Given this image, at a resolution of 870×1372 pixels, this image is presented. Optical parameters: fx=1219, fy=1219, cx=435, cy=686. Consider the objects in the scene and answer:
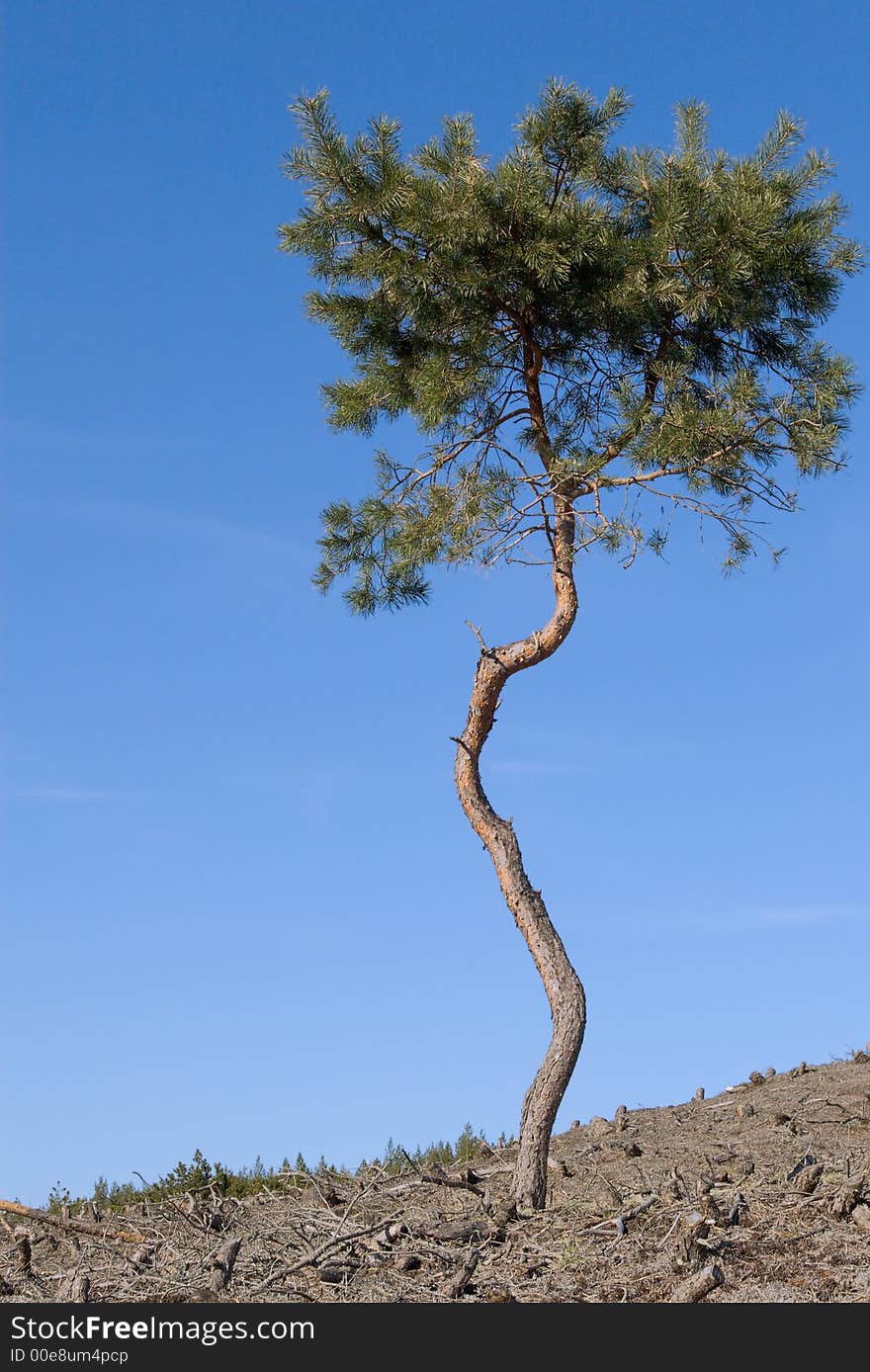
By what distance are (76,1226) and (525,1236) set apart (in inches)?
122

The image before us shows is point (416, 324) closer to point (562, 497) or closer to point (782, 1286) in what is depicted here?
point (562, 497)

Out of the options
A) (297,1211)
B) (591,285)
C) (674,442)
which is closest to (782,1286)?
(297,1211)

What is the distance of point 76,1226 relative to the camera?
7965 mm

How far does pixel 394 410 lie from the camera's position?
31.9ft

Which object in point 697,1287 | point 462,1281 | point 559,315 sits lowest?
point 697,1287

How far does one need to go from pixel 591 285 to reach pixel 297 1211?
661 cm

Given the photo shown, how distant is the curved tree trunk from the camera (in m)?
7.76

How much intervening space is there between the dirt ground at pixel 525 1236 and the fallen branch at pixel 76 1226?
0.06ft

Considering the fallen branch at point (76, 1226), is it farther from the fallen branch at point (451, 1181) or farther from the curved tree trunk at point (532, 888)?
the curved tree trunk at point (532, 888)

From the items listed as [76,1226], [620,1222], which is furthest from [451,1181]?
[76,1226]

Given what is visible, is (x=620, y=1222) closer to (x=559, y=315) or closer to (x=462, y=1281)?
(x=462, y=1281)

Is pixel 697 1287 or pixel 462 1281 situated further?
pixel 462 1281

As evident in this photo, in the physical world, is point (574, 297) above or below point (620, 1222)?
above

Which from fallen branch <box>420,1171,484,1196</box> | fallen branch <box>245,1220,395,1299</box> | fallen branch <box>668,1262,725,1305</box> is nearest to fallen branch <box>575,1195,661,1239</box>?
fallen branch <box>668,1262,725,1305</box>
